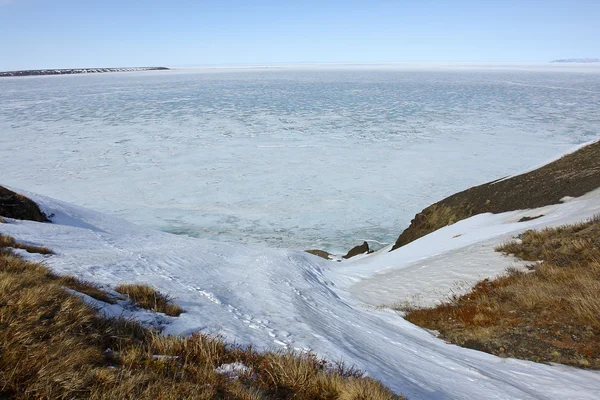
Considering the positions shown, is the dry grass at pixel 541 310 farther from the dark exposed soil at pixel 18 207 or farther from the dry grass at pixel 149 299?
the dark exposed soil at pixel 18 207

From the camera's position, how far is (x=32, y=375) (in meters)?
2.70

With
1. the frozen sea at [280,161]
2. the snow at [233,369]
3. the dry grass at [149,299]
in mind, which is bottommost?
the frozen sea at [280,161]

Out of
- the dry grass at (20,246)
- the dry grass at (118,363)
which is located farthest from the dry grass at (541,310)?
the dry grass at (20,246)

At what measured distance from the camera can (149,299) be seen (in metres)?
5.33

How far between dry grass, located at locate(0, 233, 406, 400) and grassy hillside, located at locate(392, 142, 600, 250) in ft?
43.2

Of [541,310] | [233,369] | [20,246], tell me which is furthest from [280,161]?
[233,369]

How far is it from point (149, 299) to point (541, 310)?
6.76m

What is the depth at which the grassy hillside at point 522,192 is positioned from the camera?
15086mm

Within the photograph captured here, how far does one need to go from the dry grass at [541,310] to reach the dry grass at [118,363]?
12.9 feet

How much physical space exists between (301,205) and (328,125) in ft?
73.3

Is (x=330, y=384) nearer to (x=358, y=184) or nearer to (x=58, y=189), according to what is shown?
(x=358, y=184)

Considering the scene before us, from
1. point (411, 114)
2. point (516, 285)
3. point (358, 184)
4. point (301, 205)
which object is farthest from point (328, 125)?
point (516, 285)

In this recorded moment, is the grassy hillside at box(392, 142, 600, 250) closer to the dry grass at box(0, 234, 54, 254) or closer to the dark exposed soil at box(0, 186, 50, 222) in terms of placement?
the dark exposed soil at box(0, 186, 50, 222)

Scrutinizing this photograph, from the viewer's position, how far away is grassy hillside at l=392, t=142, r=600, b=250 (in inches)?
594
